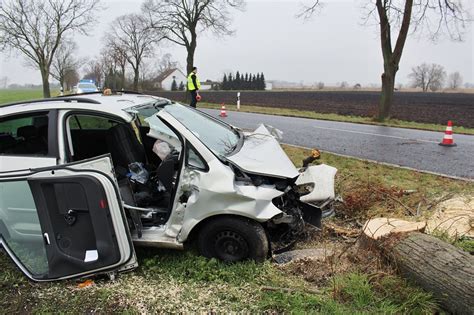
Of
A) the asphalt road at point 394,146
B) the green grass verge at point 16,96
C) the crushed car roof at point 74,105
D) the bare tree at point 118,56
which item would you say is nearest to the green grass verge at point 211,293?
the crushed car roof at point 74,105

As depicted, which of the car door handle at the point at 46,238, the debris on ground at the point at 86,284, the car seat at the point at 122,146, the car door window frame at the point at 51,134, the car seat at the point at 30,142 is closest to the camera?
the car door handle at the point at 46,238

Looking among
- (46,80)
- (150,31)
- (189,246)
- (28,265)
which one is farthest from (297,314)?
(150,31)

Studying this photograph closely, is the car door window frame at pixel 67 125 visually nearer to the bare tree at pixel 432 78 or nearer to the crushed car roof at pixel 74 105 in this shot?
the crushed car roof at pixel 74 105

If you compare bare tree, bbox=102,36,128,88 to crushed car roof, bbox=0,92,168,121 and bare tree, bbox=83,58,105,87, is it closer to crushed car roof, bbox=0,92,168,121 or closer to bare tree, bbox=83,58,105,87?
bare tree, bbox=83,58,105,87

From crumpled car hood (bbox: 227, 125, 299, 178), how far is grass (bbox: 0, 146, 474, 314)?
90cm

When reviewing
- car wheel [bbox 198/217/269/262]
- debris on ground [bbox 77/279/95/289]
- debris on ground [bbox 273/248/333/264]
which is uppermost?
car wheel [bbox 198/217/269/262]

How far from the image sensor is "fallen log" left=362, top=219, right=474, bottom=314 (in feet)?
9.39

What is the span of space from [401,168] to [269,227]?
4.20 meters

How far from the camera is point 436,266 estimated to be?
10.2 ft

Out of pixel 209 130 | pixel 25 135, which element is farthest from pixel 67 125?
pixel 209 130

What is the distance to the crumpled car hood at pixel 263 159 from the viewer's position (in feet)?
12.8

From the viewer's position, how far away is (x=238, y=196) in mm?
3654

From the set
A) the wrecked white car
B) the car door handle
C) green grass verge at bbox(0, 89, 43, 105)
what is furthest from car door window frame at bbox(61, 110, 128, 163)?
green grass verge at bbox(0, 89, 43, 105)

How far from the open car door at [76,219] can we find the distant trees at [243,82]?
7700cm
